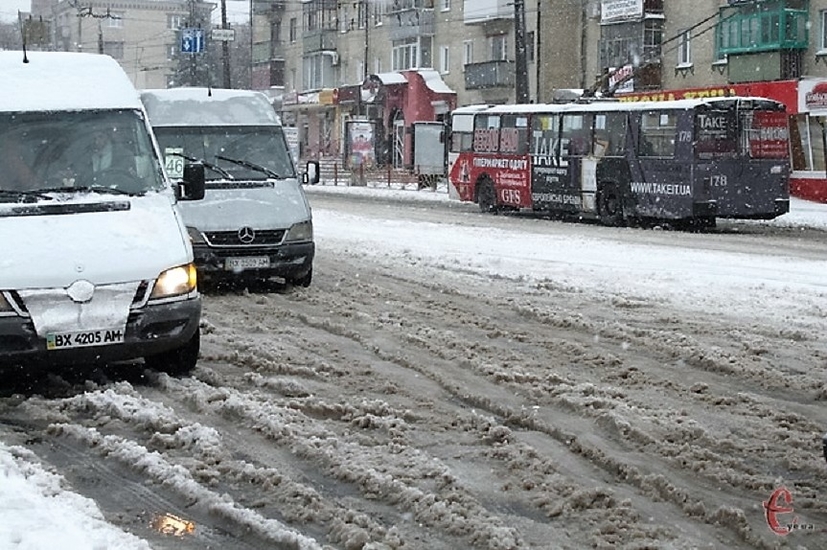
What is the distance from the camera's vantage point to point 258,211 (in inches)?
545

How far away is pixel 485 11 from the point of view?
188 ft

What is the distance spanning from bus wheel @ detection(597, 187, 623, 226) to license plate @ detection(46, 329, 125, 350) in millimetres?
19999

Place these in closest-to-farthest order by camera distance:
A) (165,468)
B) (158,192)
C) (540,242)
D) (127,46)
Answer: (165,468) < (158,192) < (540,242) < (127,46)

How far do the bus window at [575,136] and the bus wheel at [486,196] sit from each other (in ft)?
10.5

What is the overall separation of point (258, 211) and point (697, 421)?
22.7 feet

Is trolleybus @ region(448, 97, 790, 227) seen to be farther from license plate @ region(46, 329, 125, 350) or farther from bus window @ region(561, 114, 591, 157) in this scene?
license plate @ region(46, 329, 125, 350)

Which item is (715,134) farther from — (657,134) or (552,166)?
(552,166)

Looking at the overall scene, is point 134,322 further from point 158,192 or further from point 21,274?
point 158,192

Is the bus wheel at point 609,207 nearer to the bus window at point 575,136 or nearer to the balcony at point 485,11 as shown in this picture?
the bus window at point 575,136

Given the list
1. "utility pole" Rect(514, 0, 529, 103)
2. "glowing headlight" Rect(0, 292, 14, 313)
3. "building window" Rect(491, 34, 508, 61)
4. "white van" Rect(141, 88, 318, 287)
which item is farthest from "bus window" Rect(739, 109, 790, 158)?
"building window" Rect(491, 34, 508, 61)

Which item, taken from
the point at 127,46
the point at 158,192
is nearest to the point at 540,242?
the point at 158,192

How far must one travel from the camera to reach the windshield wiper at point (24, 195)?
30.3ft

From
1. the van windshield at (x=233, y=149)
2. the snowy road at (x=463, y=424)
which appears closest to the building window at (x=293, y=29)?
the van windshield at (x=233, y=149)

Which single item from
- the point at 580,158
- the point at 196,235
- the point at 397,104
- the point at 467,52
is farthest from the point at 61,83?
the point at 397,104
